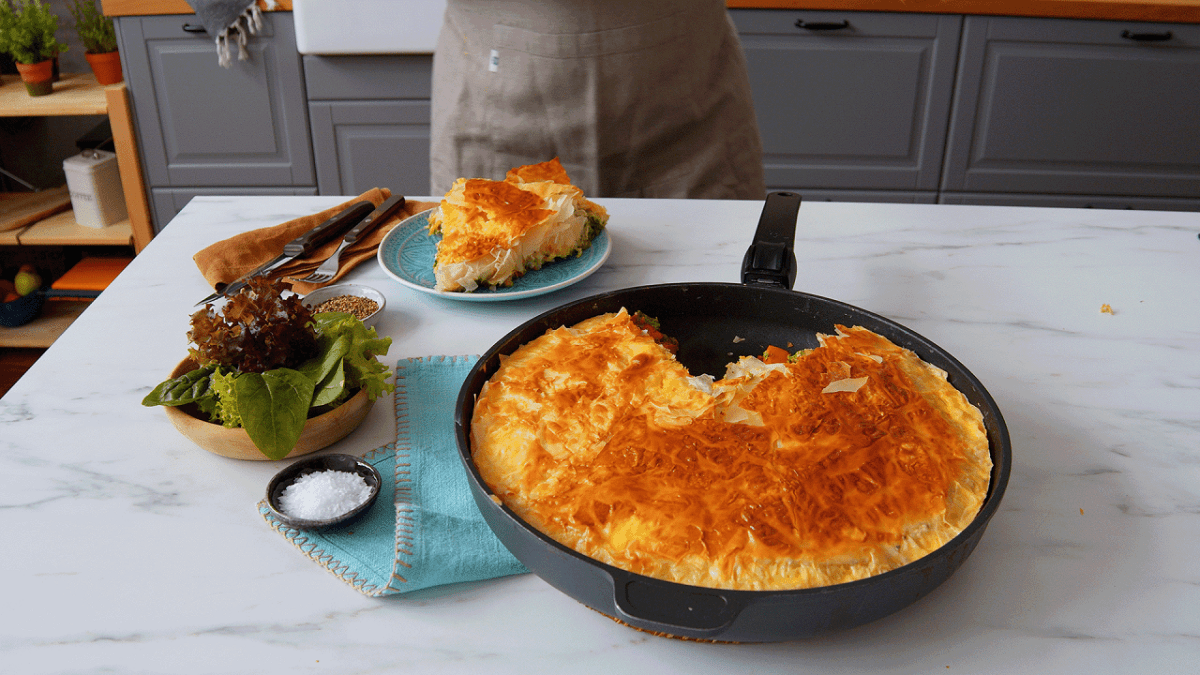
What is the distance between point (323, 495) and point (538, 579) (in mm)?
231

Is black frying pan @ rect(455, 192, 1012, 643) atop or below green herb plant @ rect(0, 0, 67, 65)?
below

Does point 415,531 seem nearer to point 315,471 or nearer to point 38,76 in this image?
point 315,471

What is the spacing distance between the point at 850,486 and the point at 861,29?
2.60 meters

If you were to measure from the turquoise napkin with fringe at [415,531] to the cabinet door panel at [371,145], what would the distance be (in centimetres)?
239

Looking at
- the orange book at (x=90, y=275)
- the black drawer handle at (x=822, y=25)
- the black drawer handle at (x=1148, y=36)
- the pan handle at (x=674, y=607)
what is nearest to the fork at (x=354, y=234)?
the pan handle at (x=674, y=607)

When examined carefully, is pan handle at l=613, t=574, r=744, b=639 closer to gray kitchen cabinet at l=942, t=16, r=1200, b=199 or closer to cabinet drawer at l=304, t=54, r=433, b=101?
cabinet drawer at l=304, t=54, r=433, b=101

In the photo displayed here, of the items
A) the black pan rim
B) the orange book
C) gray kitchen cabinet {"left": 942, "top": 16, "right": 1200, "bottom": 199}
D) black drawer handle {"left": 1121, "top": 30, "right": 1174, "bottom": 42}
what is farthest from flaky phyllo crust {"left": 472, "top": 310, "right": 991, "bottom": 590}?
the orange book

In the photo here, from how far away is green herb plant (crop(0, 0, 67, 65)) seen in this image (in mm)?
2893

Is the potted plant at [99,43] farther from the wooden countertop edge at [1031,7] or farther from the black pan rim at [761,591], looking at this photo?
the black pan rim at [761,591]

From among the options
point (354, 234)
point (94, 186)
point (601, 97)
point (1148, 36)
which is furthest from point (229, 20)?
point (1148, 36)

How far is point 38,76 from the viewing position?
2.98 metres

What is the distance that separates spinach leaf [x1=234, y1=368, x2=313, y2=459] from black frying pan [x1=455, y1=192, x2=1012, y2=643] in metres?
0.19

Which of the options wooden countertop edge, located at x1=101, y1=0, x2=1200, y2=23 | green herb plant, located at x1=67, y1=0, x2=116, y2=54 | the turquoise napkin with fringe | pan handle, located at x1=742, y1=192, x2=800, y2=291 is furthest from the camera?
green herb plant, located at x1=67, y1=0, x2=116, y2=54

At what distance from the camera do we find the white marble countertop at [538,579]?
2.21 feet
